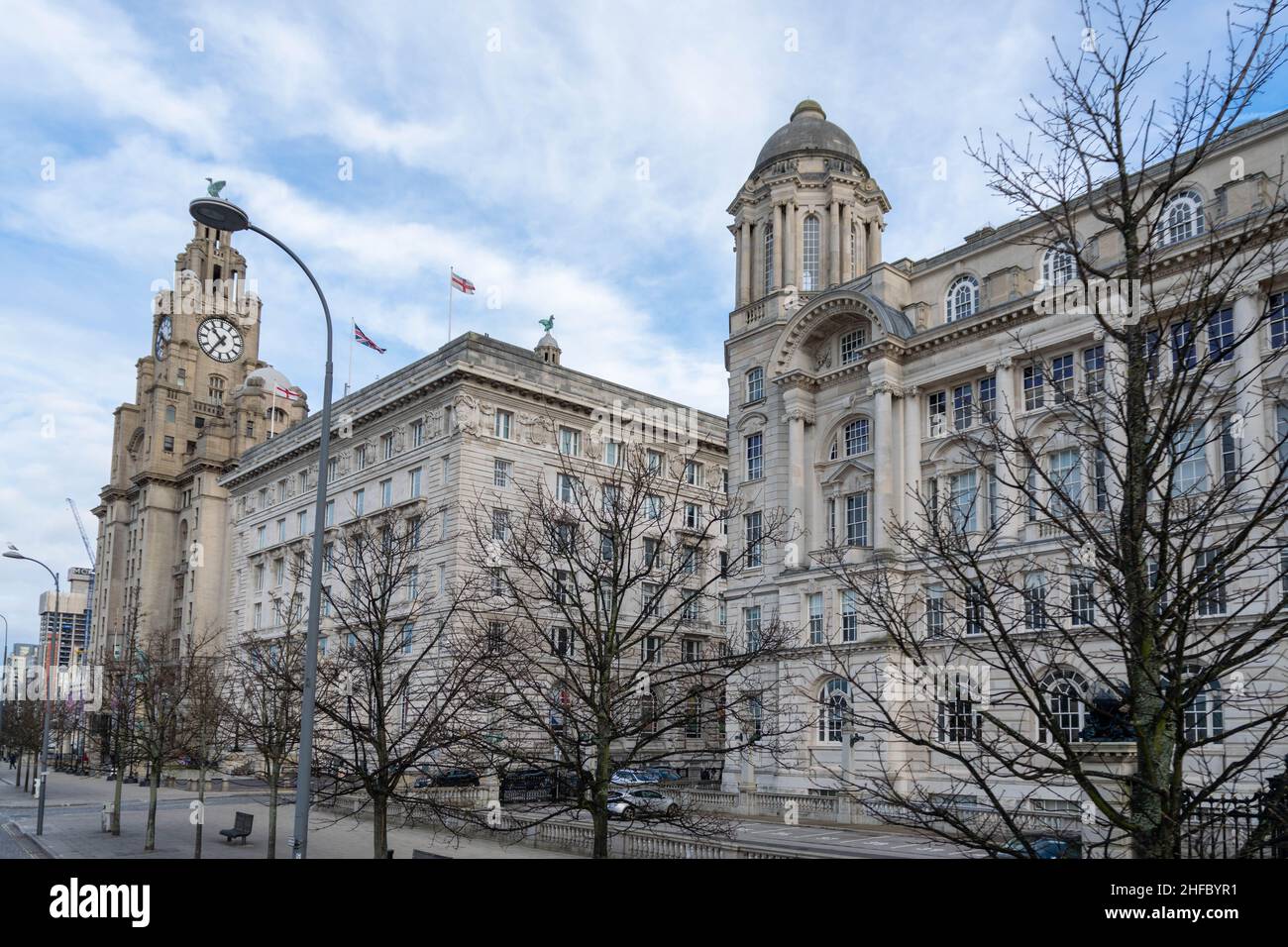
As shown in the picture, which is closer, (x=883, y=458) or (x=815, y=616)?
(x=883, y=458)

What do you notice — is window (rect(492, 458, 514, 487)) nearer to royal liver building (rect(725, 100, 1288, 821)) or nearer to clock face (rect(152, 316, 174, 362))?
royal liver building (rect(725, 100, 1288, 821))

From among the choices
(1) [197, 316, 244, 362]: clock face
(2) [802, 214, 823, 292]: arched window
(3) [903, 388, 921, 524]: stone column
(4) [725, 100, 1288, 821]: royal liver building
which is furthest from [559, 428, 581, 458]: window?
(1) [197, 316, 244, 362]: clock face

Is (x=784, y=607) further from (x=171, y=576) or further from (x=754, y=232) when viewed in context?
(x=171, y=576)

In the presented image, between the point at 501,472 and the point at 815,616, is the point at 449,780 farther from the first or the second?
the point at 501,472

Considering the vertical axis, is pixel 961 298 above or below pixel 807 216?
below

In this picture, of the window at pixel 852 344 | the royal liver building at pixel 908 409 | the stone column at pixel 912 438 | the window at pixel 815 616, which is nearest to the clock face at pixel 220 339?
the royal liver building at pixel 908 409

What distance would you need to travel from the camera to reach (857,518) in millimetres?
52094

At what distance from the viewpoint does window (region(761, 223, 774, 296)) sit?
5953 centimetres

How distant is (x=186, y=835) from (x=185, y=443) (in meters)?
87.7

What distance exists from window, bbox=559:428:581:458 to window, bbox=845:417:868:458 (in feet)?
72.5

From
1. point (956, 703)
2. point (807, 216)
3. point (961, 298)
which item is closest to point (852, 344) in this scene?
point (961, 298)

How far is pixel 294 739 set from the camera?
31141 millimetres
